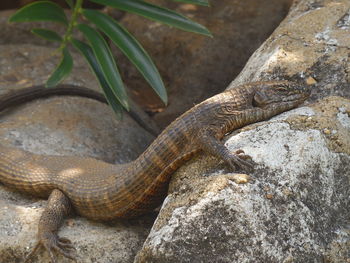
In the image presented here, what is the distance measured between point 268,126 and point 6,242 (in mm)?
2090

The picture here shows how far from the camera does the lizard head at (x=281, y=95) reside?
4.69 metres

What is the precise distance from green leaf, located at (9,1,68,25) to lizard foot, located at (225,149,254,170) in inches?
100

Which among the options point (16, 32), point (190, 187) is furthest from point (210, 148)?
point (16, 32)

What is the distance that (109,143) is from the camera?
6250 millimetres

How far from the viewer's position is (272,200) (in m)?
3.75

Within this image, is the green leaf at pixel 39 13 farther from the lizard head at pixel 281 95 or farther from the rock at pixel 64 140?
the lizard head at pixel 281 95

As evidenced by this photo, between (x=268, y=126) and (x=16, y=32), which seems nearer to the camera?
(x=268, y=126)

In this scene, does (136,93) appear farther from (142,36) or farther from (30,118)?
(30,118)

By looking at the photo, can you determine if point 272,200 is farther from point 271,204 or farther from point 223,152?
point 223,152

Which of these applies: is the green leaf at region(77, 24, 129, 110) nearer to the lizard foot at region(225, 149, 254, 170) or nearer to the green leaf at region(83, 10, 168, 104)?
the green leaf at region(83, 10, 168, 104)

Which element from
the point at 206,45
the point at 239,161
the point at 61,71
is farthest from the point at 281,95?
the point at 206,45

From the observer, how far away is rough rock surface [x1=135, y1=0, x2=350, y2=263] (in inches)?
141

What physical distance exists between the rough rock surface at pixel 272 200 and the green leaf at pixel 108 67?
1290mm

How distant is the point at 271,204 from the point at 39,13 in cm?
317
